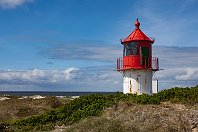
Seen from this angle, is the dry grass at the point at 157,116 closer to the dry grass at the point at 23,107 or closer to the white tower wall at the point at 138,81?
the white tower wall at the point at 138,81

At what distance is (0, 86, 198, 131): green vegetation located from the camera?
19.1 meters

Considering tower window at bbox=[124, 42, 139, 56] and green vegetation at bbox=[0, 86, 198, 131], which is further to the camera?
tower window at bbox=[124, 42, 139, 56]

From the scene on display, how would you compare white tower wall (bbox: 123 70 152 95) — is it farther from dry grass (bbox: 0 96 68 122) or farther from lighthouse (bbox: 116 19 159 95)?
dry grass (bbox: 0 96 68 122)

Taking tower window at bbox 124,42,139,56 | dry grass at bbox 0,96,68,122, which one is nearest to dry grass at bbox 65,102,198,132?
tower window at bbox 124,42,139,56

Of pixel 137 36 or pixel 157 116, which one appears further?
pixel 137 36

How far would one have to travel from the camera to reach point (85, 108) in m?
19.6

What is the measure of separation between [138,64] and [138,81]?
1044 millimetres

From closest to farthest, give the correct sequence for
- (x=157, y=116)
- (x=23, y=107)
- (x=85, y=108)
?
(x=157, y=116) → (x=85, y=108) → (x=23, y=107)

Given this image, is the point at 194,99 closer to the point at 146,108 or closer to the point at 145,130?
the point at 146,108

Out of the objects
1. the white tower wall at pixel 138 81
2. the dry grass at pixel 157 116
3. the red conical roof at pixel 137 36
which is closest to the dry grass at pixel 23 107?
the white tower wall at pixel 138 81

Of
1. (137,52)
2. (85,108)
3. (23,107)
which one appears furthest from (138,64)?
(23,107)

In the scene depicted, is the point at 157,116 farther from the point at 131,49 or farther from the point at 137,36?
the point at 137,36

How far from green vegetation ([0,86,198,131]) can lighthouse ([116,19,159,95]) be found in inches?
84.4

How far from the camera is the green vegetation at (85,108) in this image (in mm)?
19094
